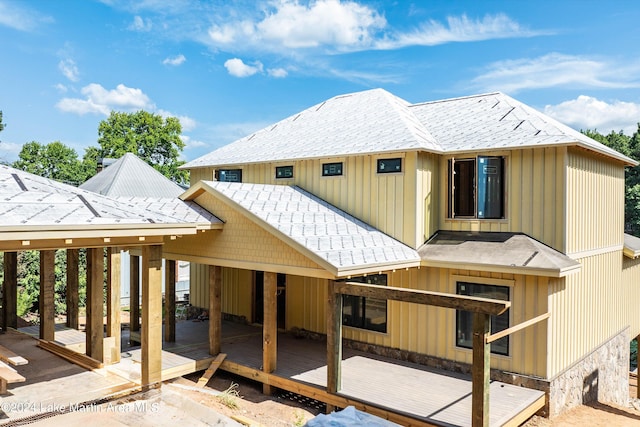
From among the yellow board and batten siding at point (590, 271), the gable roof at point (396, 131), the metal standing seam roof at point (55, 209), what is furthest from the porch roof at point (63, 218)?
the yellow board and batten siding at point (590, 271)

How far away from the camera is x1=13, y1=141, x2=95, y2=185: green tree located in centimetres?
3928

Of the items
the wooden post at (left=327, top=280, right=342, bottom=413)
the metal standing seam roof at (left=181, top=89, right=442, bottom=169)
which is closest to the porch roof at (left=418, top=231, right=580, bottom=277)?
the metal standing seam roof at (left=181, top=89, right=442, bottom=169)

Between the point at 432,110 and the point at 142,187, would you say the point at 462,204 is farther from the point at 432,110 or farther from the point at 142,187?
the point at 142,187

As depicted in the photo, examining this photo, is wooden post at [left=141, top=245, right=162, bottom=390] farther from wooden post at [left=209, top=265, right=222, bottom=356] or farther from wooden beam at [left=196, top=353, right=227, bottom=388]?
wooden post at [left=209, top=265, right=222, bottom=356]

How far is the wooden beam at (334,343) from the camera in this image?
764cm

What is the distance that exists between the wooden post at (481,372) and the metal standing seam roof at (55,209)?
4.84m

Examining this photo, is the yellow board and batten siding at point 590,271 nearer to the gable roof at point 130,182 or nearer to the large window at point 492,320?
the large window at point 492,320

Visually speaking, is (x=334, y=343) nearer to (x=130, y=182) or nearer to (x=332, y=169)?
(x=332, y=169)

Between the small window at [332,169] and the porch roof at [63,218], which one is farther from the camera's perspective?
the small window at [332,169]

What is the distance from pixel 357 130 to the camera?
1170 cm

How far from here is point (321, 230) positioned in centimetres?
887

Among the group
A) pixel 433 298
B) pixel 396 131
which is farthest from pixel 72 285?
pixel 433 298

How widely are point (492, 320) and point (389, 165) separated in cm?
390

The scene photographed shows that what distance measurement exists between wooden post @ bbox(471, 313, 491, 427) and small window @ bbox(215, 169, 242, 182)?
8.82 m
